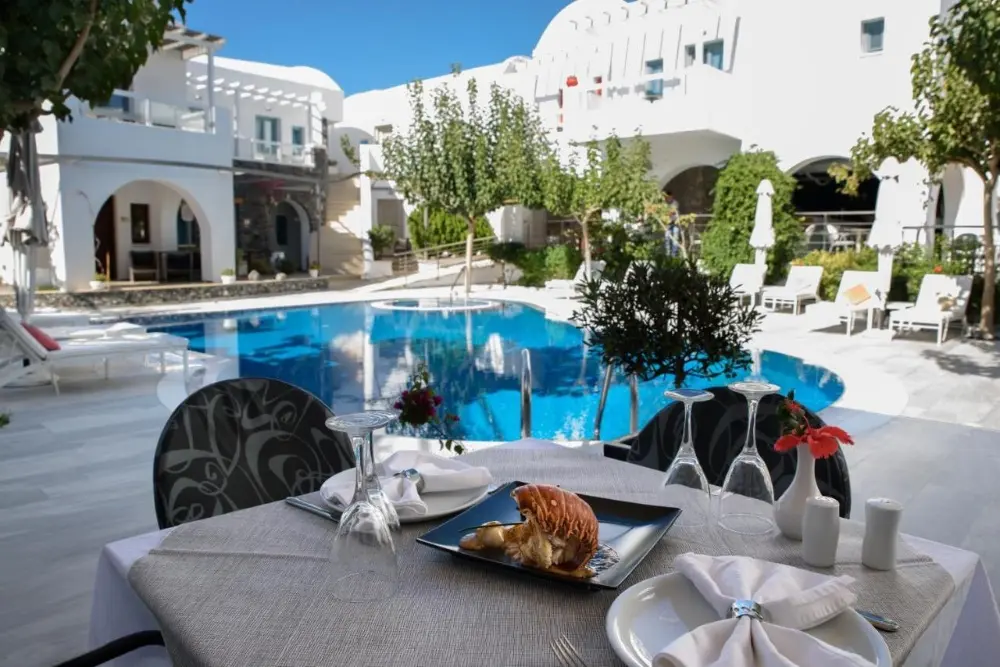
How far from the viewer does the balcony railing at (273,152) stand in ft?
62.3

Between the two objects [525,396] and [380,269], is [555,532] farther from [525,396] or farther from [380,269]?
[380,269]

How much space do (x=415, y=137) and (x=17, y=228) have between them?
11425 millimetres

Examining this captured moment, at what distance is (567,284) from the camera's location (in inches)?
698

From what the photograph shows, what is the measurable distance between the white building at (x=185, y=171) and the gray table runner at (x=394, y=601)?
573 inches

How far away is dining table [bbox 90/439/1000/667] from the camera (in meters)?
1.22

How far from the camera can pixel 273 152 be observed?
19812 millimetres

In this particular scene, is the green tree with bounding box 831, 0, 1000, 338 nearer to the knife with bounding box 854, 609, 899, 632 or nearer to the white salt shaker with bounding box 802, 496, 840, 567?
the white salt shaker with bounding box 802, 496, 840, 567

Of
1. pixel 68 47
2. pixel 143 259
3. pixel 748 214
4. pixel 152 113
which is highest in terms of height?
pixel 152 113

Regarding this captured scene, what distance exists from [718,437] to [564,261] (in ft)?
56.6

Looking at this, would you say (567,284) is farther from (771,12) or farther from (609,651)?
(609,651)

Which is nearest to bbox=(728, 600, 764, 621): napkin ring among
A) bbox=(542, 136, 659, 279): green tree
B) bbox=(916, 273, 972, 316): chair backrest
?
bbox=(916, 273, 972, 316): chair backrest

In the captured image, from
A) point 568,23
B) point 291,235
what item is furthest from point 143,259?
point 568,23

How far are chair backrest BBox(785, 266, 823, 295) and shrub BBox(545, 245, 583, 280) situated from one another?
20.9 ft

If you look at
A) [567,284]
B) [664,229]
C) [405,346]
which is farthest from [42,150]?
[664,229]
